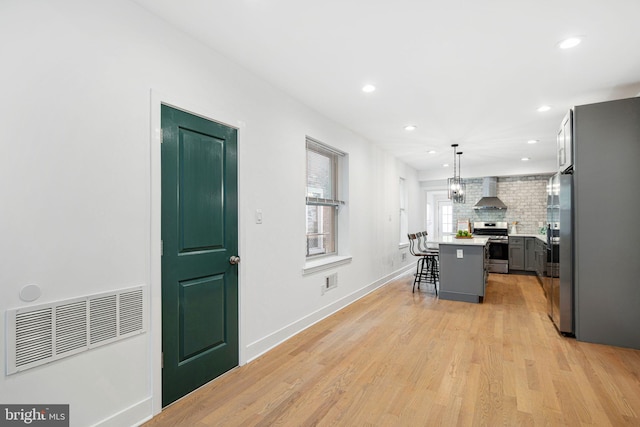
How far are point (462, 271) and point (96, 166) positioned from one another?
4986 millimetres

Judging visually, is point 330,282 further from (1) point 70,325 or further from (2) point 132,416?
(1) point 70,325

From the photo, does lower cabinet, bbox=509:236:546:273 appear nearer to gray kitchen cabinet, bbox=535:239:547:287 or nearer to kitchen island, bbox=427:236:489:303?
gray kitchen cabinet, bbox=535:239:547:287

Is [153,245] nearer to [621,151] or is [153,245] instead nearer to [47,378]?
[47,378]

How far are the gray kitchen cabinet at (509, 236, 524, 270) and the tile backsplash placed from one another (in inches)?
26.5

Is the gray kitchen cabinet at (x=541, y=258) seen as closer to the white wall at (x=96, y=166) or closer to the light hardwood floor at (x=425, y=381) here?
the light hardwood floor at (x=425, y=381)

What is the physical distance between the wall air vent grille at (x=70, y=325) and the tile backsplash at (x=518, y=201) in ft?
27.4

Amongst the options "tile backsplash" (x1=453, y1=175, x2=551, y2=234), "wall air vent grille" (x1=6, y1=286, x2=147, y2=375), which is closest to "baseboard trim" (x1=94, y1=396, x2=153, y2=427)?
"wall air vent grille" (x1=6, y1=286, x2=147, y2=375)

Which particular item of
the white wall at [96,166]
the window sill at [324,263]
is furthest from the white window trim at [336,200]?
the white wall at [96,166]

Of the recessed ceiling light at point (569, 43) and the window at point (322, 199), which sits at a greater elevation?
the recessed ceiling light at point (569, 43)

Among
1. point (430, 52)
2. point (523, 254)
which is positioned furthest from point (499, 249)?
point (430, 52)

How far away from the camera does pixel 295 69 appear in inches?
121

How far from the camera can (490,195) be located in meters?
8.18

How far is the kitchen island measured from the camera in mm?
5016

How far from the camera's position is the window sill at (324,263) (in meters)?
3.92
